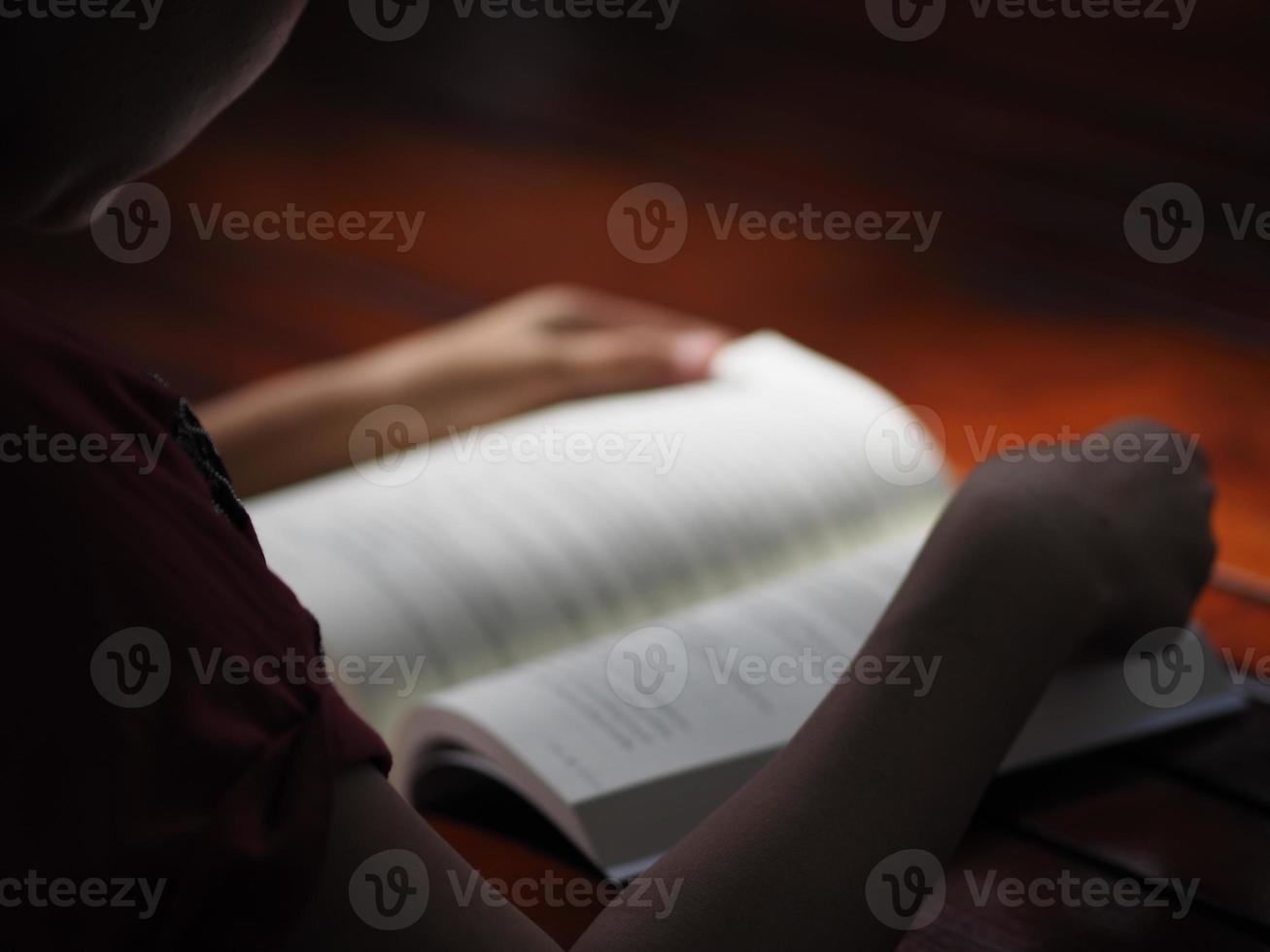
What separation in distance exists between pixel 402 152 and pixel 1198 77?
89 centimetres

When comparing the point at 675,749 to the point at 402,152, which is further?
the point at 402,152

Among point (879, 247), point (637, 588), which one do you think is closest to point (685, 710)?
point (637, 588)

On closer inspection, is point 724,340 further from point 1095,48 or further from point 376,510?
point 1095,48

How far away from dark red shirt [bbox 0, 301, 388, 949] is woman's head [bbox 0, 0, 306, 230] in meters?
0.05

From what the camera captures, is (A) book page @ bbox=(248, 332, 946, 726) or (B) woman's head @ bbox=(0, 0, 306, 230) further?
(A) book page @ bbox=(248, 332, 946, 726)

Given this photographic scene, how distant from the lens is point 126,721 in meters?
0.38

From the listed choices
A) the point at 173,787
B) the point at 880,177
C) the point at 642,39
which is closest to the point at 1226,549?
the point at 173,787

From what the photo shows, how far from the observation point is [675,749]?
613 millimetres

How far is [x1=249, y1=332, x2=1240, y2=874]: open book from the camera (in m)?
0.61

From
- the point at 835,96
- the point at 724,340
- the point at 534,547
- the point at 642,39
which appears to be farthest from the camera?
Answer: the point at 642,39

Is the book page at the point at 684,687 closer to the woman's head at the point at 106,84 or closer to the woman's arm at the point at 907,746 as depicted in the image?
the woman's arm at the point at 907,746

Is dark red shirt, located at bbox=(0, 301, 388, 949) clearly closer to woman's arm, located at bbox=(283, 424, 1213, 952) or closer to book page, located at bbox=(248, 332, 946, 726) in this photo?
woman's arm, located at bbox=(283, 424, 1213, 952)

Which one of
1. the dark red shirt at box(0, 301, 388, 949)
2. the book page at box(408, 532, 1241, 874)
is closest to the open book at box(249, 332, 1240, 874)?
the book page at box(408, 532, 1241, 874)

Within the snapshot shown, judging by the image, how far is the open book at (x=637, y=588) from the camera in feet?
2.01
